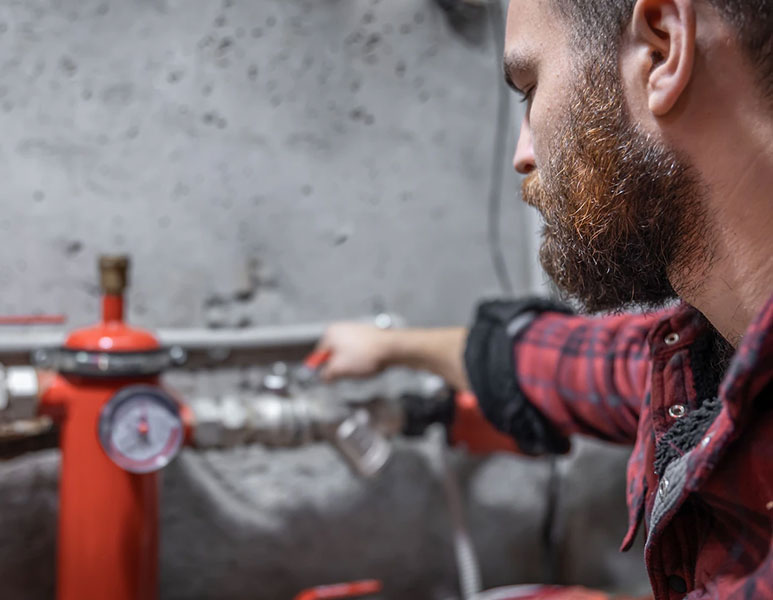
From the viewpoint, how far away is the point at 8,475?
952 mm

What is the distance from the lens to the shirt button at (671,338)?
63 cm

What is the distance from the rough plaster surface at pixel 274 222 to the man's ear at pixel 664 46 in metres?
0.68

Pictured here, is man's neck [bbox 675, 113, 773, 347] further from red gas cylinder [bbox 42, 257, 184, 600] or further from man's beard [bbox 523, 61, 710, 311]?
red gas cylinder [bbox 42, 257, 184, 600]

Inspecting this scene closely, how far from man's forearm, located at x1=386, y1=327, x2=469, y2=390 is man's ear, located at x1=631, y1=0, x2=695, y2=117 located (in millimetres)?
535

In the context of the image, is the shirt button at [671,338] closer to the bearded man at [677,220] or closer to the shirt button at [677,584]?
the bearded man at [677,220]

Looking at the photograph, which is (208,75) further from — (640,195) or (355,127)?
(640,195)

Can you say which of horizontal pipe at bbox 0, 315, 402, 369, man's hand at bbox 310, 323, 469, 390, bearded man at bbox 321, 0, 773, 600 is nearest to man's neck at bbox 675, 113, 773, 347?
bearded man at bbox 321, 0, 773, 600

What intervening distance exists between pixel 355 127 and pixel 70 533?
667mm

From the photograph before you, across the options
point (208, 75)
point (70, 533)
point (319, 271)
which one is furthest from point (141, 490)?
point (208, 75)

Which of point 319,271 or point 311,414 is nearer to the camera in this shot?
point 311,414

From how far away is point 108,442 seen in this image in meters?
0.79

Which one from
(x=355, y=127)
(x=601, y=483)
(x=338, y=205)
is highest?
(x=355, y=127)

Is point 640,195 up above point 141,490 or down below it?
above

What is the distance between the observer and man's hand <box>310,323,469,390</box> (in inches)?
38.2
